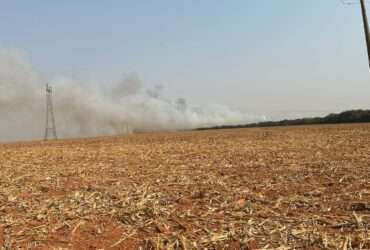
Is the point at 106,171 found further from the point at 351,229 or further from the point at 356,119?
the point at 356,119

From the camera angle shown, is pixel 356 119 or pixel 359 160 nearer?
pixel 359 160

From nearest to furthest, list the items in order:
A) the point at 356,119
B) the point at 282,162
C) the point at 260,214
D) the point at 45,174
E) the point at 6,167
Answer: the point at 260,214, the point at 45,174, the point at 282,162, the point at 6,167, the point at 356,119

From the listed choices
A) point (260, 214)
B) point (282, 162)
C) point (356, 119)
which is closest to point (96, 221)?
point (260, 214)

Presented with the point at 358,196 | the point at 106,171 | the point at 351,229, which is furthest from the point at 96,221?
the point at 106,171

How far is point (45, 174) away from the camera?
46.5ft

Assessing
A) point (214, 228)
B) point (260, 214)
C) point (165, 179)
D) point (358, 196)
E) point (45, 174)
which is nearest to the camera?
point (214, 228)

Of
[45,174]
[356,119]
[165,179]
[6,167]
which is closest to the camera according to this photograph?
[165,179]

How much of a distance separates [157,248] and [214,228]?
1.08 meters

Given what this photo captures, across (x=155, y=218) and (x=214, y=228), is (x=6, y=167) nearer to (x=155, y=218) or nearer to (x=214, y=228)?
(x=155, y=218)

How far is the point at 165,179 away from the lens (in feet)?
39.6

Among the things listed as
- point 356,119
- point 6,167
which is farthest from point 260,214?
point 356,119

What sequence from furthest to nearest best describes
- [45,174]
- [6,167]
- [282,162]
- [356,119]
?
[356,119], [6,167], [282,162], [45,174]

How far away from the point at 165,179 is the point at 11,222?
15.4 ft

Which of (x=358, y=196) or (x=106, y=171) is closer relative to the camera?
(x=358, y=196)
